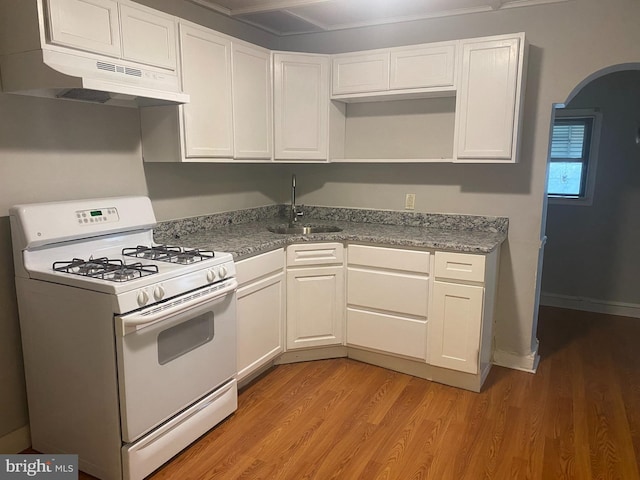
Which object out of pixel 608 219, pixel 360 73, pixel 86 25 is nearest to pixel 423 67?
pixel 360 73

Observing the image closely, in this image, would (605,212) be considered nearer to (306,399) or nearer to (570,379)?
(570,379)

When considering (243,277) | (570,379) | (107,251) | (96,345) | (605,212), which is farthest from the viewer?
(605,212)

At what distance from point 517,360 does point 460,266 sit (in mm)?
948

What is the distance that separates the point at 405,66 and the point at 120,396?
251 centimetres

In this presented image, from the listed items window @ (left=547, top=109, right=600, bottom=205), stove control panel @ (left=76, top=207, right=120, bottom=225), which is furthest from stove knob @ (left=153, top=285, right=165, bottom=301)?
window @ (left=547, top=109, right=600, bottom=205)

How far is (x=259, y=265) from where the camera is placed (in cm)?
277

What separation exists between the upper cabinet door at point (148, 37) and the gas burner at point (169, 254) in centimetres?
93

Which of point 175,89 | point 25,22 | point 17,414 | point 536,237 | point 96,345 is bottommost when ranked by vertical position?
point 17,414

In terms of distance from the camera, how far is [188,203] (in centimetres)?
305

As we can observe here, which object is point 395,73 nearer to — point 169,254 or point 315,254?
point 315,254

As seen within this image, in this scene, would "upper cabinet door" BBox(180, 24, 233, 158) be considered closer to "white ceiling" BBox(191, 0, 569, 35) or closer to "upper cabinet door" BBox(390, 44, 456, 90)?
"white ceiling" BBox(191, 0, 569, 35)

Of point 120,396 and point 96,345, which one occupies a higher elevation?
point 96,345

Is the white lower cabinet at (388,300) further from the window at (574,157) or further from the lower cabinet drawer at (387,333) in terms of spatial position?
the window at (574,157)

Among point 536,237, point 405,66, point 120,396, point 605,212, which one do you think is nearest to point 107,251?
point 120,396
